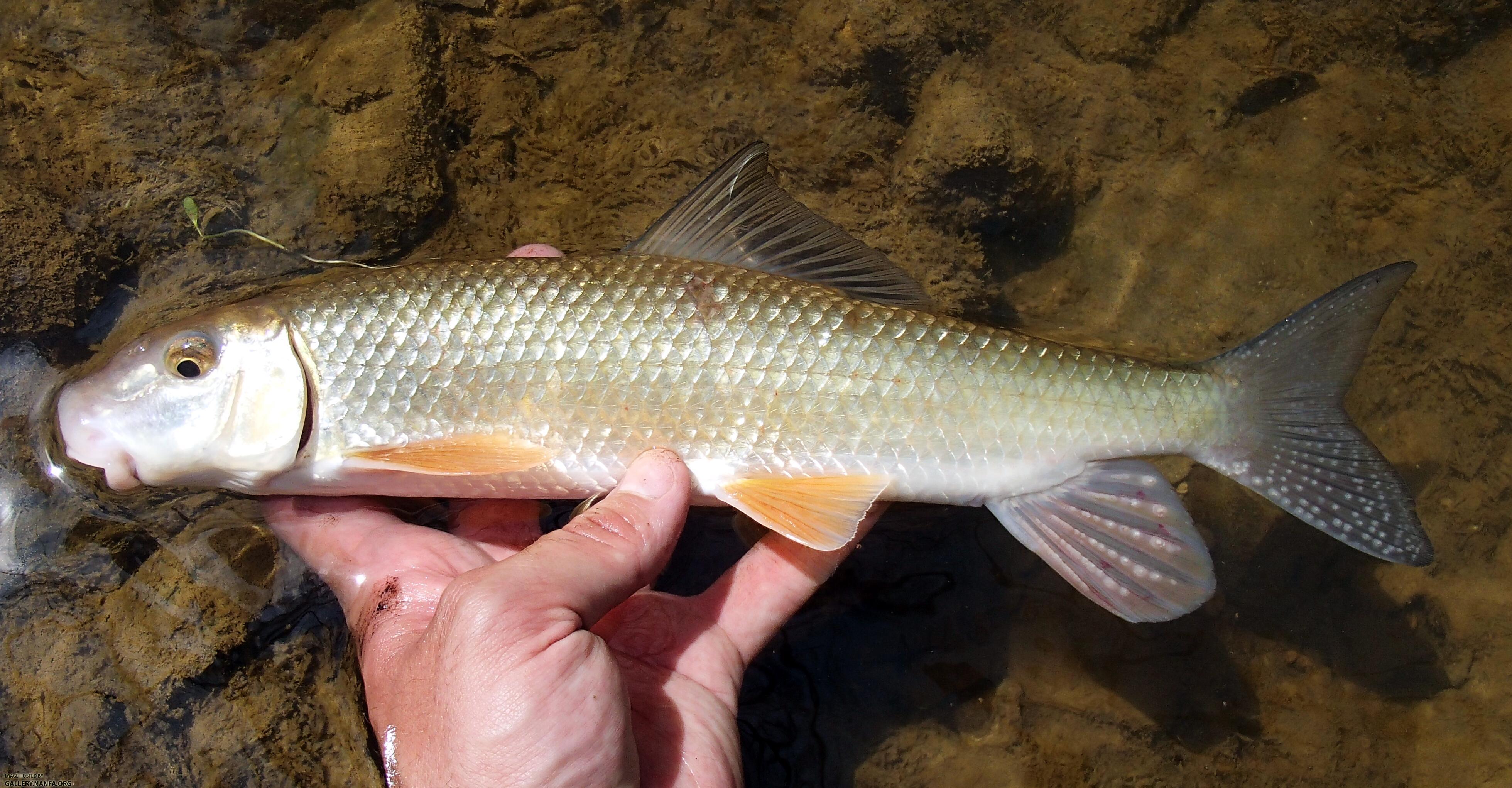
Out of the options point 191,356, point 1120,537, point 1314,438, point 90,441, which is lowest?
point 1120,537

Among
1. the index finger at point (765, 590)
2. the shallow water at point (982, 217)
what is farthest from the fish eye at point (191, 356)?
the index finger at point (765, 590)

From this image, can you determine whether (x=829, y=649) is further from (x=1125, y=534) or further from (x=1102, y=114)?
(x=1102, y=114)

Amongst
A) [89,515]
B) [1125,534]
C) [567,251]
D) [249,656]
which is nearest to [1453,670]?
[1125,534]

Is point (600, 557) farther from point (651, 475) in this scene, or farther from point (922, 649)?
point (922, 649)

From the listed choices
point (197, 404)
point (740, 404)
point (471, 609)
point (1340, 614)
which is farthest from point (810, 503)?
point (1340, 614)

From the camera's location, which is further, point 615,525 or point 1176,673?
point 1176,673

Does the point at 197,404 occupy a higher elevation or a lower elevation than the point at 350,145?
lower
